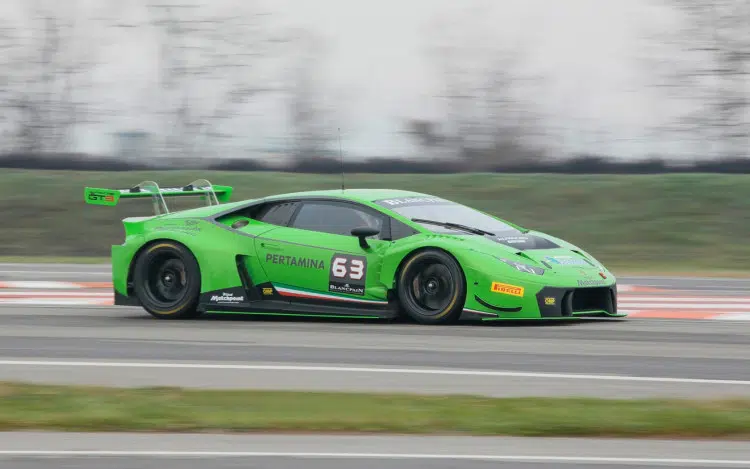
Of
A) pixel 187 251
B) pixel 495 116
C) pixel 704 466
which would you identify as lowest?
pixel 704 466

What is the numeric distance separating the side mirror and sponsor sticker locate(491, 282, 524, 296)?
1.17 m

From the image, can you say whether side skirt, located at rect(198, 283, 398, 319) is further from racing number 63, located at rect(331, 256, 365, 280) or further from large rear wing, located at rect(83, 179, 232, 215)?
large rear wing, located at rect(83, 179, 232, 215)

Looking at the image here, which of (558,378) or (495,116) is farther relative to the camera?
(495,116)

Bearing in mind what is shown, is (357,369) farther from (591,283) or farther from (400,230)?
(591,283)

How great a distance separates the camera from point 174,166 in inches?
1124

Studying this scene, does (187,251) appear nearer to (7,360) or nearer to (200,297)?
(200,297)

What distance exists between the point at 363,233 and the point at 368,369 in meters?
2.75

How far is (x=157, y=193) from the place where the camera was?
40.7 feet

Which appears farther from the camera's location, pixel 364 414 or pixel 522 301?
pixel 522 301

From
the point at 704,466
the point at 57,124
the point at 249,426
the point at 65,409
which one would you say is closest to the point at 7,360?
the point at 65,409

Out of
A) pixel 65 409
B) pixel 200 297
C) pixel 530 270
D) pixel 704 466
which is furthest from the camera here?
pixel 200 297

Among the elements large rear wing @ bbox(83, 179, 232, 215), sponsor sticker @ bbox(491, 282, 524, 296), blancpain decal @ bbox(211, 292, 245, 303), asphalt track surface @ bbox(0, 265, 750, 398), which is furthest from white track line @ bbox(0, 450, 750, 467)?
large rear wing @ bbox(83, 179, 232, 215)

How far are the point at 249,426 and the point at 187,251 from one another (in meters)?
5.39

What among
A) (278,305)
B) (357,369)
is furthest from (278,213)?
(357,369)
